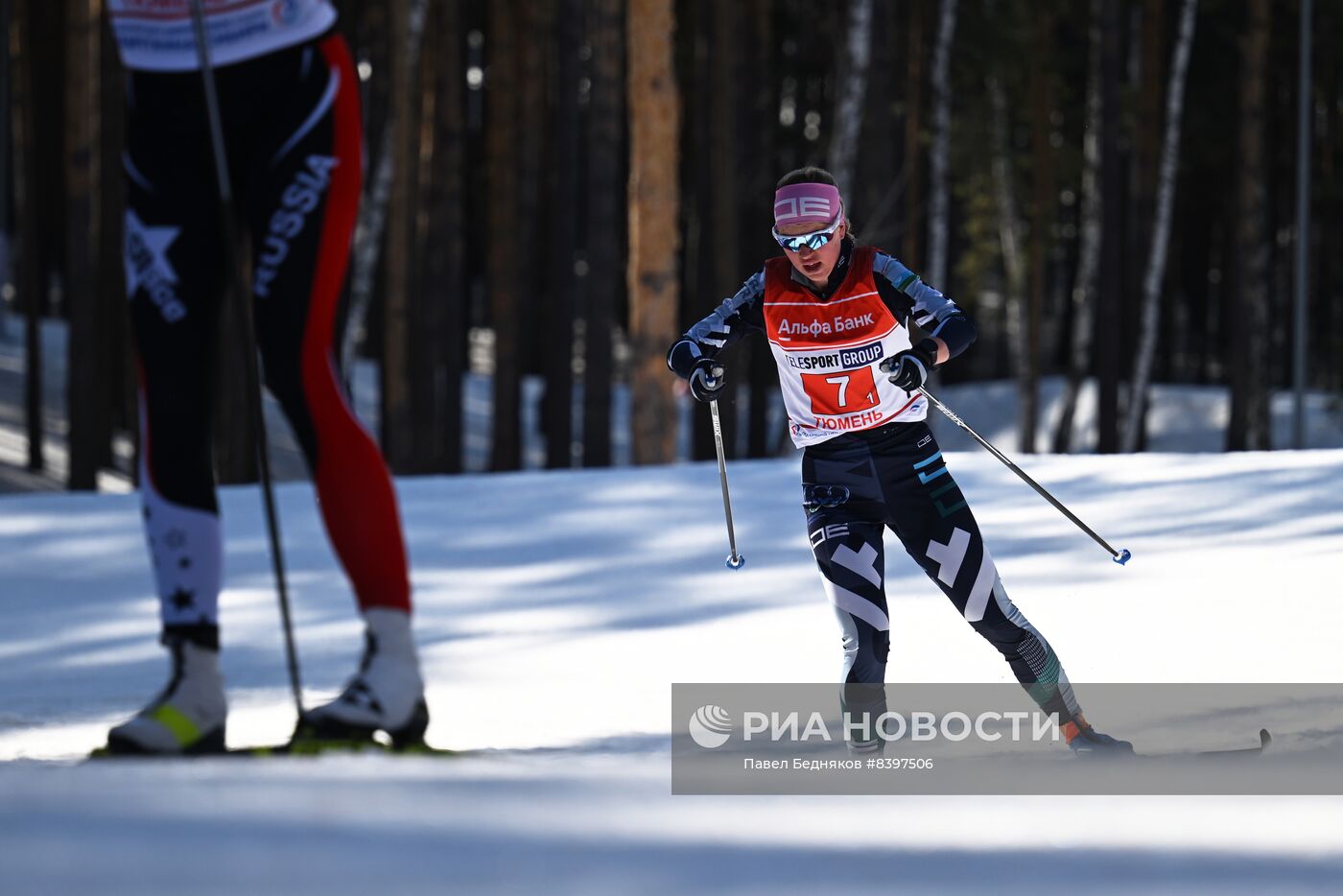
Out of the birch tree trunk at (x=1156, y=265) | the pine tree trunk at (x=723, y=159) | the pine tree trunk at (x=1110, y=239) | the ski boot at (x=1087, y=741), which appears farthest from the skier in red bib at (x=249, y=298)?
the birch tree trunk at (x=1156, y=265)

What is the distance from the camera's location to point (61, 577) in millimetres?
8070

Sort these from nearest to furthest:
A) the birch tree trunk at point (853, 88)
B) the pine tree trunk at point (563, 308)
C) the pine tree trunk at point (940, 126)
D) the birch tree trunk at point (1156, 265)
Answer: the birch tree trunk at point (853, 88) < the pine tree trunk at point (563, 308) < the birch tree trunk at point (1156, 265) < the pine tree trunk at point (940, 126)

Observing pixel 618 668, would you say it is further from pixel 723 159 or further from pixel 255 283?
pixel 723 159

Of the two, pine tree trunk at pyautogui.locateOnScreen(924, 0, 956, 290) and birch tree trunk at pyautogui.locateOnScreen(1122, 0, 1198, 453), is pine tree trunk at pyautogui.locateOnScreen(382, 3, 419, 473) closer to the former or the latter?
pine tree trunk at pyautogui.locateOnScreen(924, 0, 956, 290)

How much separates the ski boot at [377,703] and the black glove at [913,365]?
1.96 meters

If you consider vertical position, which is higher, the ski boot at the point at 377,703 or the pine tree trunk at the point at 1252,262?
the ski boot at the point at 377,703

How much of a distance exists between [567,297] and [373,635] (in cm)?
1594

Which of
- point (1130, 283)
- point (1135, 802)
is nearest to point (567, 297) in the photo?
point (1130, 283)

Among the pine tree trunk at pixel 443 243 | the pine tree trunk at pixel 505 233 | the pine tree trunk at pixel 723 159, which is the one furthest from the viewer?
the pine tree trunk at pixel 505 233

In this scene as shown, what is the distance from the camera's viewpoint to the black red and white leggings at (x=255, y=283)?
294cm

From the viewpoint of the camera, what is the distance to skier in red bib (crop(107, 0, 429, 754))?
2.94 m

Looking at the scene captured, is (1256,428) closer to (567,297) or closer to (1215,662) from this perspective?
(567,297)

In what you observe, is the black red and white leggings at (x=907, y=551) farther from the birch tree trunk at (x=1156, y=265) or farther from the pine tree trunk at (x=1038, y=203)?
the pine tree trunk at (x=1038, y=203)

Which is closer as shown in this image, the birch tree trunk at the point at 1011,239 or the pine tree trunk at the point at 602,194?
the pine tree trunk at the point at 602,194
